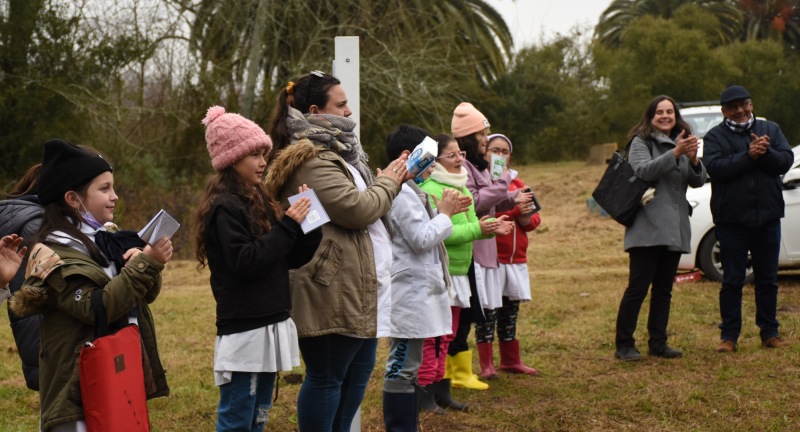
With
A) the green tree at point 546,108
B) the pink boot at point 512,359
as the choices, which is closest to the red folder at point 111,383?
the pink boot at point 512,359

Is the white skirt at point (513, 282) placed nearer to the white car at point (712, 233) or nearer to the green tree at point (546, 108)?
the white car at point (712, 233)

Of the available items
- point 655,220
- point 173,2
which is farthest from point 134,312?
point 173,2

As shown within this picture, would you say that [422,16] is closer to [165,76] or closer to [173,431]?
Result: [165,76]

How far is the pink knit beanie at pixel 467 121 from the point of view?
20.8 feet

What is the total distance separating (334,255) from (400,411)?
1171mm

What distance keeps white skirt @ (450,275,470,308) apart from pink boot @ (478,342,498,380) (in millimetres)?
1049

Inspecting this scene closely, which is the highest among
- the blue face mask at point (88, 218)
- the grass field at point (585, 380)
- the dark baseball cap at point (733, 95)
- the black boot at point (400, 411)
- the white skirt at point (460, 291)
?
the dark baseball cap at point (733, 95)

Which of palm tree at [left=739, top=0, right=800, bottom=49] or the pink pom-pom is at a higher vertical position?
palm tree at [left=739, top=0, right=800, bottom=49]

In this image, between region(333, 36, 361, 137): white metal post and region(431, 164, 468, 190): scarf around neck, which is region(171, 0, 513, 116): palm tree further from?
region(333, 36, 361, 137): white metal post

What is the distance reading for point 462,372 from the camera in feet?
21.5

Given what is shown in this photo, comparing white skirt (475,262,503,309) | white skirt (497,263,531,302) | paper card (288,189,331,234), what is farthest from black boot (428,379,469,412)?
paper card (288,189,331,234)

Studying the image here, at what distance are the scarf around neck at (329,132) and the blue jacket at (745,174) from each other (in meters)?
3.77

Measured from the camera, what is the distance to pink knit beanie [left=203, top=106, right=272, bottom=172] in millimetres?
3963

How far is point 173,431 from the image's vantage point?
18.8 ft
